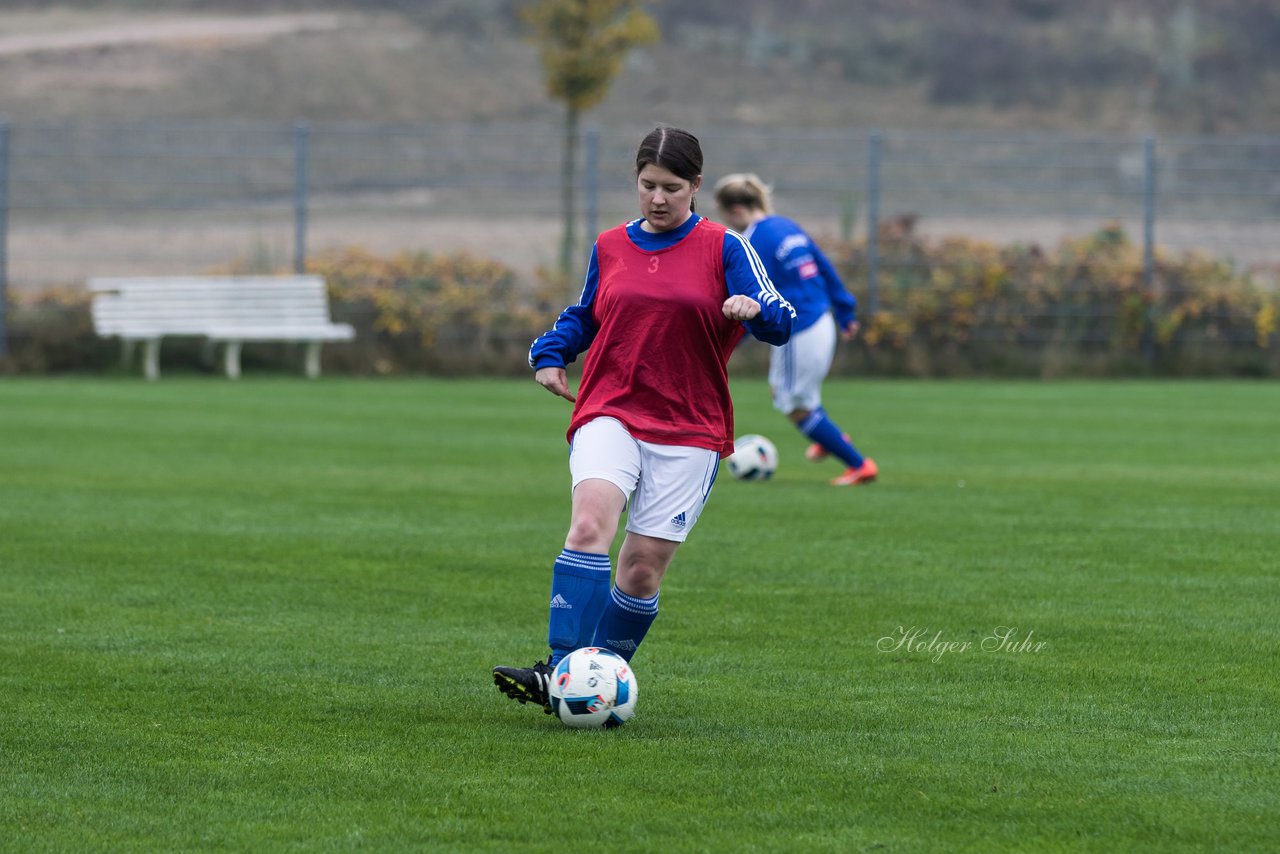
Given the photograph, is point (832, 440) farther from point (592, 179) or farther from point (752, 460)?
point (592, 179)

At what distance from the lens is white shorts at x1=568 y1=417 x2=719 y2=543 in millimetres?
5977

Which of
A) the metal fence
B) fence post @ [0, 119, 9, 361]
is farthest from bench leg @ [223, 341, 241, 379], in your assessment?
the metal fence

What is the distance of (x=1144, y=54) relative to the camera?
5853cm

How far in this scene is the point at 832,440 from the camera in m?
12.4

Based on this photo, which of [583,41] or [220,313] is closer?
[220,313]

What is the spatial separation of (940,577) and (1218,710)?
8.86ft

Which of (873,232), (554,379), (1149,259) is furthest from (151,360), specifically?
(554,379)

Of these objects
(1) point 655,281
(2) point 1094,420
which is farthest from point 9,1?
(1) point 655,281

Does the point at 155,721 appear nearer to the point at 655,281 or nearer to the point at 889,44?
the point at 655,281

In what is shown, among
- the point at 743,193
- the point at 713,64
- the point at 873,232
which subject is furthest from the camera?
the point at 713,64

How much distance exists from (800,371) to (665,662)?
19.3ft

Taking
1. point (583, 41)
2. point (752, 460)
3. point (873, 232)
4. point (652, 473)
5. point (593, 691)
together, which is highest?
point (652, 473)

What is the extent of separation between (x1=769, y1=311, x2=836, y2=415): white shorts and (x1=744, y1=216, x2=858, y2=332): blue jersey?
12 cm

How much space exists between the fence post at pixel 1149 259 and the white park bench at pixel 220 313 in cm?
969
